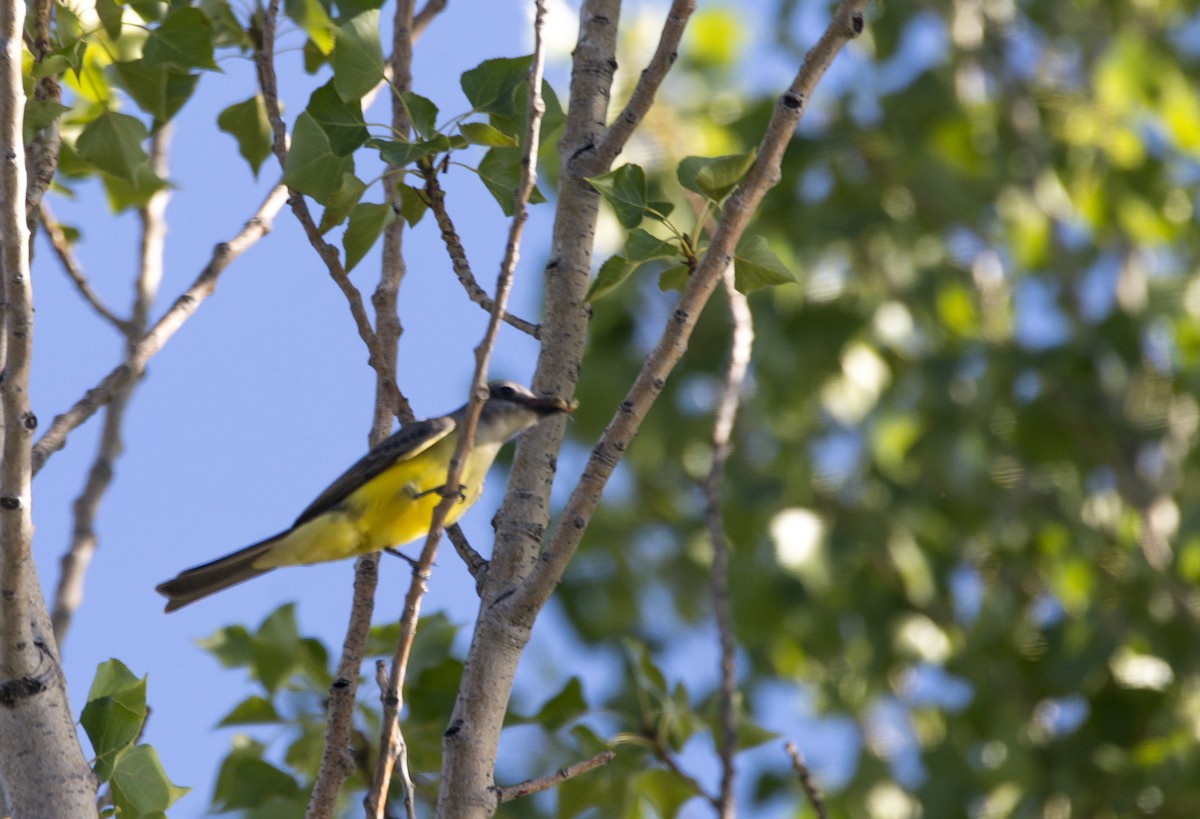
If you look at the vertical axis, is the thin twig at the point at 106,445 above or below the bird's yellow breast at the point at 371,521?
above

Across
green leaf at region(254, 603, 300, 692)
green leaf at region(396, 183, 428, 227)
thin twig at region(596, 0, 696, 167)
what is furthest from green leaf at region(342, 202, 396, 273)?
green leaf at region(254, 603, 300, 692)

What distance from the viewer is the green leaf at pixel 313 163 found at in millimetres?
3158

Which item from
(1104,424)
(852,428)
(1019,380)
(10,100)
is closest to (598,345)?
(852,428)

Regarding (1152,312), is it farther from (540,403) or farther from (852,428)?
(540,403)

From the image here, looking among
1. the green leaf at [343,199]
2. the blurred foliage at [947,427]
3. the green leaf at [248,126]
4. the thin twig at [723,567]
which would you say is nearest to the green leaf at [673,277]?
the thin twig at [723,567]

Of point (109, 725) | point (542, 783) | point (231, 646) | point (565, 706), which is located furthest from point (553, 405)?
point (231, 646)

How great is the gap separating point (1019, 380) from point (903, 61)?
7.87ft

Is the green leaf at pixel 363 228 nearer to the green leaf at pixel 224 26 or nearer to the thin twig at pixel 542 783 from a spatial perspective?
the green leaf at pixel 224 26

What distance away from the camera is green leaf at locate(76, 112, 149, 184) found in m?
3.87

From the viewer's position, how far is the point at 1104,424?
8734mm

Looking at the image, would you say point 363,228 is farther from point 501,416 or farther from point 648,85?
point 501,416

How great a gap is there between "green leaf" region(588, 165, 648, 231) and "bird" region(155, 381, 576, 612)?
1063 mm

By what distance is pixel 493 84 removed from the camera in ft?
11.1

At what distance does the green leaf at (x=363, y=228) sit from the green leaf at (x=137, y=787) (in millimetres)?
1277
